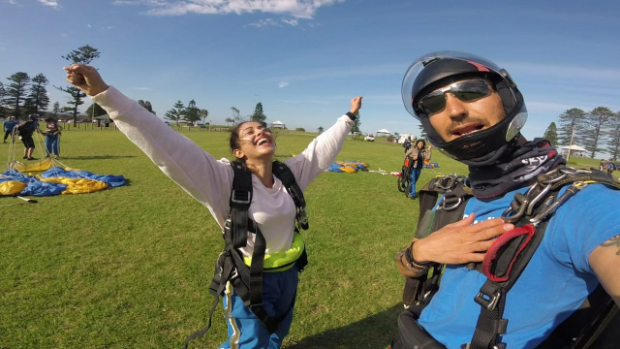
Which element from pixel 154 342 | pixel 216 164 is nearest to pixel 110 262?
pixel 154 342

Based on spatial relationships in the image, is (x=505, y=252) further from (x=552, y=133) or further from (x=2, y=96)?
(x=2, y=96)

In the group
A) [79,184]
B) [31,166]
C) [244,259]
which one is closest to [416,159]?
[244,259]

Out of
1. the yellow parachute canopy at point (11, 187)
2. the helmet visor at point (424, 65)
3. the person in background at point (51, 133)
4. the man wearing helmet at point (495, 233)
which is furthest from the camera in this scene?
the person in background at point (51, 133)

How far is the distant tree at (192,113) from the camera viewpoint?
8919cm

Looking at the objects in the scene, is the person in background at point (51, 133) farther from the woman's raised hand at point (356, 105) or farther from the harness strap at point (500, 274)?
the harness strap at point (500, 274)

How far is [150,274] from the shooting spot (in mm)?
4770

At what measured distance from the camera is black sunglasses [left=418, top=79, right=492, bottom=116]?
1380 mm

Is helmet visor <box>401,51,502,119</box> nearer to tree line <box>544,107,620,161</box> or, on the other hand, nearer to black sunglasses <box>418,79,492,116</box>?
black sunglasses <box>418,79,492,116</box>

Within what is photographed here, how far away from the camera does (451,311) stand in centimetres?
135

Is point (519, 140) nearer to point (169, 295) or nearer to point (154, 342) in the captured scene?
point (154, 342)

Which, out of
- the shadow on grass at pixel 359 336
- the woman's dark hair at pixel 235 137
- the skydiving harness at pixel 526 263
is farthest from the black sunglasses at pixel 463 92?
the shadow on grass at pixel 359 336

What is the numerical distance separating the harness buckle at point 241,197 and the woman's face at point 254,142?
402 millimetres

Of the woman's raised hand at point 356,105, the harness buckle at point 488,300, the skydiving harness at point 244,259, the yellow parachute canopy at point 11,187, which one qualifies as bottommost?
the yellow parachute canopy at point 11,187

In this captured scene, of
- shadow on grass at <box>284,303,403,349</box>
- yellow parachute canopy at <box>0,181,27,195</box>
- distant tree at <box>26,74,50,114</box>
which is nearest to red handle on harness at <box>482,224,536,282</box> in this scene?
shadow on grass at <box>284,303,403,349</box>
